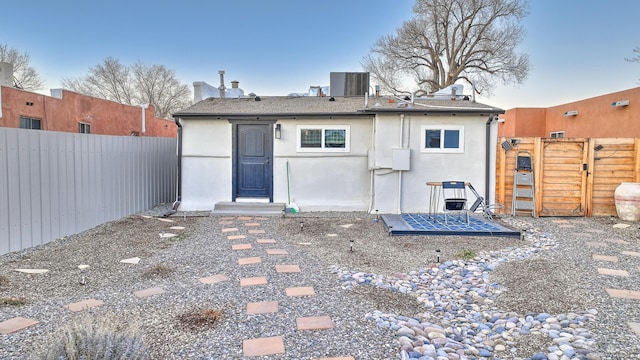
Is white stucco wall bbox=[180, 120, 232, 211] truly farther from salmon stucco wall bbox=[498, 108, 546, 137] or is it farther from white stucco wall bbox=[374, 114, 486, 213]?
salmon stucco wall bbox=[498, 108, 546, 137]

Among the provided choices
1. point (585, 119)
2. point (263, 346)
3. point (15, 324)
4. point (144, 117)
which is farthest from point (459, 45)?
point (15, 324)

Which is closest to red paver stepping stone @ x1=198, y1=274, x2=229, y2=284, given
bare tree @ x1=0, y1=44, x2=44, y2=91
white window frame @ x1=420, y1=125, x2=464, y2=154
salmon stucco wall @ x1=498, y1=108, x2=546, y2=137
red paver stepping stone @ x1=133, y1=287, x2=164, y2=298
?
red paver stepping stone @ x1=133, y1=287, x2=164, y2=298

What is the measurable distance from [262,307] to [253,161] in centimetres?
601

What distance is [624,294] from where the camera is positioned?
3748mm

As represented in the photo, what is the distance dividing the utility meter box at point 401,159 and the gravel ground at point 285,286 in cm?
195

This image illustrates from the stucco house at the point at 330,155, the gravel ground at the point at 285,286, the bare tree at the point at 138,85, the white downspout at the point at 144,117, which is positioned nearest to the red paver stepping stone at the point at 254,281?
the gravel ground at the point at 285,286

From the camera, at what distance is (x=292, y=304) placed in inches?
135

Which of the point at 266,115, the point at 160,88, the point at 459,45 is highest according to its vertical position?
the point at 459,45

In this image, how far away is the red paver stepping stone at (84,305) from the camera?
3.26 metres

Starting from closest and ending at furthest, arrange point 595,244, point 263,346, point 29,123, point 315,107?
point 263,346 → point 595,244 → point 315,107 → point 29,123

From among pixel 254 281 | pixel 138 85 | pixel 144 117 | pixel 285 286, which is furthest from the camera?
pixel 138 85

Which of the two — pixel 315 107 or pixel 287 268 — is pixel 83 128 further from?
pixel 287 268

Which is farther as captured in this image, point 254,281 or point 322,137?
point 322,137

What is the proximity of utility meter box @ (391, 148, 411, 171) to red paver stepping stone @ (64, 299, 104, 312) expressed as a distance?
6320 mm
